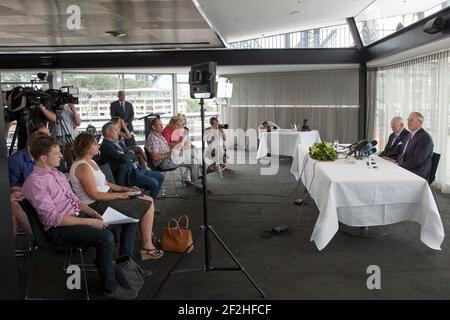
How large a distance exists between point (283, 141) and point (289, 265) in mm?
5241

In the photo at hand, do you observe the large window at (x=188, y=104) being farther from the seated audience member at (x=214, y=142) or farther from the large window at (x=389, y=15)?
the large window at (x=389, y=15)

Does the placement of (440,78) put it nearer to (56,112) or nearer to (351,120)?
(351,120)

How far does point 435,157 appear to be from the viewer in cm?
450

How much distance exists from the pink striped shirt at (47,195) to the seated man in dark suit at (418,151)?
362 cm

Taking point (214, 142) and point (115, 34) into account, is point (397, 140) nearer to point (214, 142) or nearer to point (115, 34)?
point (214, 142)

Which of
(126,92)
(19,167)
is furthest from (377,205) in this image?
(126,92)

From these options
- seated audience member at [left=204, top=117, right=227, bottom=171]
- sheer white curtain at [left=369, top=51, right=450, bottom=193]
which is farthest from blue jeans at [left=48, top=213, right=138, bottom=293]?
sheer white curtain at [left=369, top=51, right=450, bottom=193]

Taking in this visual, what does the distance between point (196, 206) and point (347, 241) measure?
6.95ft

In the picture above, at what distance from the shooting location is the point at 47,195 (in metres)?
2.70

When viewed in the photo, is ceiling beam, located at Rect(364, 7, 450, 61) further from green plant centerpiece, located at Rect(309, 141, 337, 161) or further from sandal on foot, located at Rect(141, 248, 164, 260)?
sandal on foot, located at Rect(141, 248, 164, 260)

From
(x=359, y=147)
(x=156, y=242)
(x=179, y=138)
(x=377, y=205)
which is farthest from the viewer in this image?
(x=179, y=138)

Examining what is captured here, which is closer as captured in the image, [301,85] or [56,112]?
[56,112]

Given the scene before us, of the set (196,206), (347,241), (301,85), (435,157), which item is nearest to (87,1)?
(196,206)

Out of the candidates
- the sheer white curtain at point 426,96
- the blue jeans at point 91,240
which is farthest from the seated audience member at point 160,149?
the sheer white curtain at point 426,96
